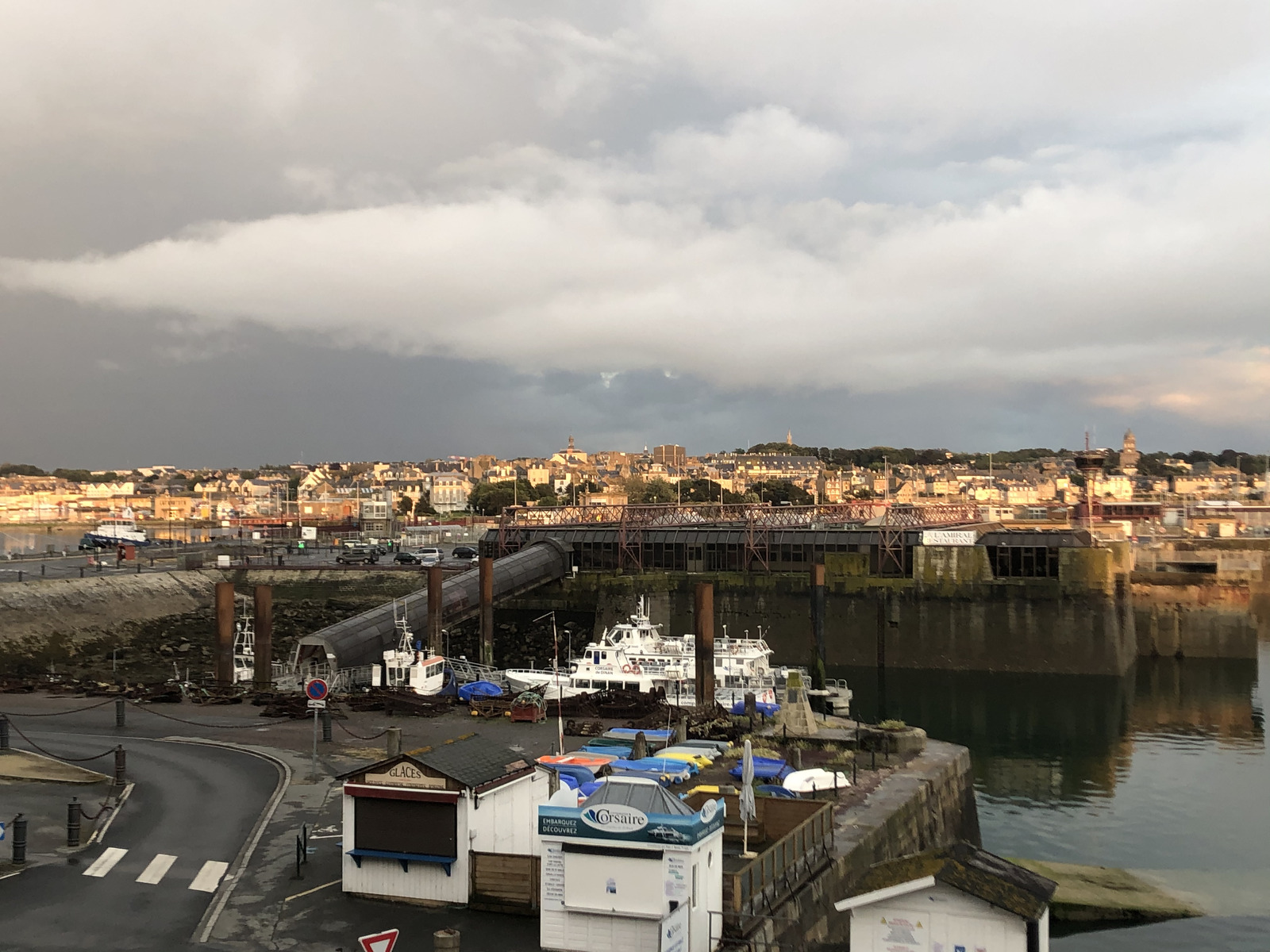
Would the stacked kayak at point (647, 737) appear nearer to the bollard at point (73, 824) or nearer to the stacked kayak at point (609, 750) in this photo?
the stacked kayak at point (609, 750)

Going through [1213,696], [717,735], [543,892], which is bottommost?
[1213,696]

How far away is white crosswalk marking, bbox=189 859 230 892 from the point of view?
19172mm

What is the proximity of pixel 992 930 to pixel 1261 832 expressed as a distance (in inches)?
1181

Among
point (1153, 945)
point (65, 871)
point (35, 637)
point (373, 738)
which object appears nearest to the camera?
point (65, 871)

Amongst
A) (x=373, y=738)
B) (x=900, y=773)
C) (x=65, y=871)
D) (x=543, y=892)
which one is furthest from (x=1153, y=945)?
(x=65, y=871)

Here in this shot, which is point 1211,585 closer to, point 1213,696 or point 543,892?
point 1213,696

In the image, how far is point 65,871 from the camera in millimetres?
19891

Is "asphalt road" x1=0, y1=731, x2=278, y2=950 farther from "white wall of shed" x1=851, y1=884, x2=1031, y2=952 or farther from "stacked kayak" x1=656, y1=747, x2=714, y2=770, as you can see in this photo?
"white wall of shed" x1=851, y1=884, x2=1031, y2=952

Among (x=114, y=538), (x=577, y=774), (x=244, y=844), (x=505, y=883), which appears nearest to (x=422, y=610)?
(x=577, y=774)

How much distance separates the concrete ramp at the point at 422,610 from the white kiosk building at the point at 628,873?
101 ft

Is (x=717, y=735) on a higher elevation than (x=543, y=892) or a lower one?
lower

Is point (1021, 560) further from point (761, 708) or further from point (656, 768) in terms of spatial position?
point (656, 768)

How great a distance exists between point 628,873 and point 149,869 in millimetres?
10600

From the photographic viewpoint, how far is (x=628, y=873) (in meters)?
15.7
